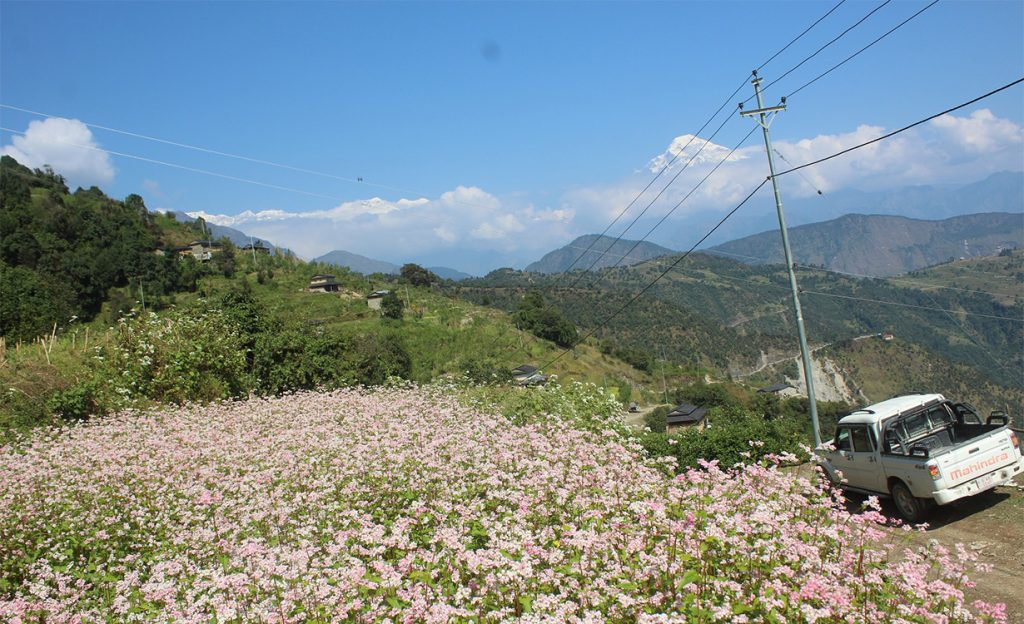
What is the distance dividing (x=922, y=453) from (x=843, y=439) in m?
1.68

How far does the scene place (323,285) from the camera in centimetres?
7719

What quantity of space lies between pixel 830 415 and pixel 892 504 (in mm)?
61041

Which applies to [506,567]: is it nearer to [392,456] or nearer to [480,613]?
[480,613]

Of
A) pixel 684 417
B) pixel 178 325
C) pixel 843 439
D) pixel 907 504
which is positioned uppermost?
pixel 178 325

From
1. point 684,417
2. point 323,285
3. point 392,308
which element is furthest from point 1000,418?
point 323,285

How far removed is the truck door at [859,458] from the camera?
32.1 feet

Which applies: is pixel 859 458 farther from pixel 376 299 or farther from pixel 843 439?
pixel 376 299

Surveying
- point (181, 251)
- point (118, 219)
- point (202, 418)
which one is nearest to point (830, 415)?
point (202, 418)

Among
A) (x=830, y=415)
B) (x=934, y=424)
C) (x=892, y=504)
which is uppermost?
(x=934, y=424)

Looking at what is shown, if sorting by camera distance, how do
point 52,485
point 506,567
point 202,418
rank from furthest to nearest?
point 202,418, point 52,485, point 506,567

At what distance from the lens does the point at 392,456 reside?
756cm

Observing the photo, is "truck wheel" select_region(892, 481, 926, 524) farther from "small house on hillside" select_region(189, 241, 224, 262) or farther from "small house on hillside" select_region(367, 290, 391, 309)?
"small house on hillside" select_region(189, 241, 224, 262)

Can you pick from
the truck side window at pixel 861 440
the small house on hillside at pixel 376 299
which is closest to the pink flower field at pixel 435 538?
the truck side window at pixel 861 440

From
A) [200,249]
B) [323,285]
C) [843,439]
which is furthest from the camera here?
[200,249]
